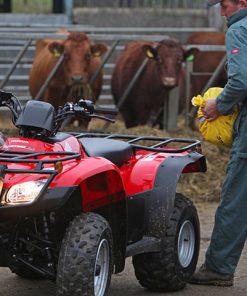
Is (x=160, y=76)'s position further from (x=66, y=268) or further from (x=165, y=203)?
(x=66, y=268)

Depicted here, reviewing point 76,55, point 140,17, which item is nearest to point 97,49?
point 76,55

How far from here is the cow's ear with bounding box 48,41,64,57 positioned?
42.6 feet

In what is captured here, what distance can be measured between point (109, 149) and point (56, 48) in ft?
24.2

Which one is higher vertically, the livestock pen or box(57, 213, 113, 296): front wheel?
box(57, 213, 113, 296): front wheel

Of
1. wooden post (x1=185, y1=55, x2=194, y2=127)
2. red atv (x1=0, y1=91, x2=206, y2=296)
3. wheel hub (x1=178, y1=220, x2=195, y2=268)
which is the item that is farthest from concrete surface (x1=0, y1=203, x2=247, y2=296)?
wooden post (x1=185, y1=55, x2=194, y2=127)

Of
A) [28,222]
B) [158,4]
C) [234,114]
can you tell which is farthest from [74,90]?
[158,4]

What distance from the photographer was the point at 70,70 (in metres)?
12.9

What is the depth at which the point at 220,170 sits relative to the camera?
1063 cm

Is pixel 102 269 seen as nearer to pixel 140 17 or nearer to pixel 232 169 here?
pixel 232 169

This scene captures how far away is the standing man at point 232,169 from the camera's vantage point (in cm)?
611

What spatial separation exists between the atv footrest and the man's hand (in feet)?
2.87

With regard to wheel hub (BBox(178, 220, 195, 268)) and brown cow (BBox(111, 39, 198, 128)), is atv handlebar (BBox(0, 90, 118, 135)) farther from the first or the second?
brown cow (BBox(111, 39, 198, 128))

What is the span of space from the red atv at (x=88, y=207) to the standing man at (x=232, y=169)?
0.16 metres

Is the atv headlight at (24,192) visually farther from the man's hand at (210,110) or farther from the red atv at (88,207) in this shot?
the man's hand at (210,110)
